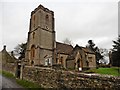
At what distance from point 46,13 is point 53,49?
10.2 m

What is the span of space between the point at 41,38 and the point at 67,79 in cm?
2743

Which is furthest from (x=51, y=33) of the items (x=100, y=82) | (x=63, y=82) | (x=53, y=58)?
(x=100, y=82)

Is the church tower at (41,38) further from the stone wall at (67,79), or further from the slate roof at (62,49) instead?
the stone wall at (67,79)

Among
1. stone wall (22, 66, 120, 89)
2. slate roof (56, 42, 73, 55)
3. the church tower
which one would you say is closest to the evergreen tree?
slate roof (56, 42, 73, 55)

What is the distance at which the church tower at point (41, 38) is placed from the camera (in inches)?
1409

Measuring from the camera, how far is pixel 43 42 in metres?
36.9

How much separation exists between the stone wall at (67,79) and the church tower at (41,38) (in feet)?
63.0

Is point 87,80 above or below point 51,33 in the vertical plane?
below

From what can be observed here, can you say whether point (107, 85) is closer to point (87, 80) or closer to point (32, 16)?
point (87, 80)

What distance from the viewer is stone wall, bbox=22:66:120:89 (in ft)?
23.8

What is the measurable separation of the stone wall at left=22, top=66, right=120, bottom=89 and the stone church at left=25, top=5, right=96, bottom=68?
1943 cm

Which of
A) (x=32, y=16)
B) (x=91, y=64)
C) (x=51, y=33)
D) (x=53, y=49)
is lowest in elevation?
(x=91, y=64)

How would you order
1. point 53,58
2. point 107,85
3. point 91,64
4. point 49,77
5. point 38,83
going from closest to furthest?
point 107,85, point 49,77, point 38,83, point 53,58, point 91,64

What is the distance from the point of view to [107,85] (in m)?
7.21
